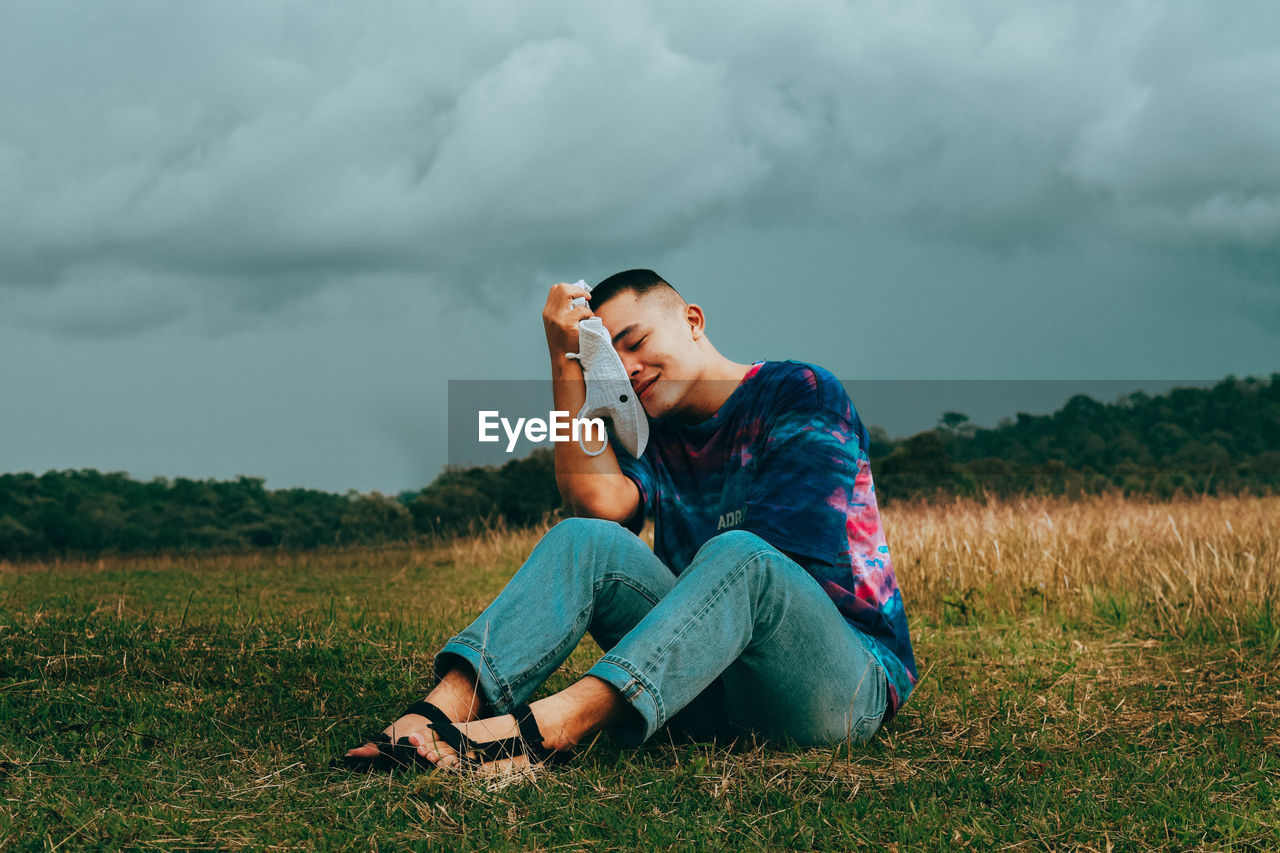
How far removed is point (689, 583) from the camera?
2.28 metres

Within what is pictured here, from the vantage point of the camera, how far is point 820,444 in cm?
256

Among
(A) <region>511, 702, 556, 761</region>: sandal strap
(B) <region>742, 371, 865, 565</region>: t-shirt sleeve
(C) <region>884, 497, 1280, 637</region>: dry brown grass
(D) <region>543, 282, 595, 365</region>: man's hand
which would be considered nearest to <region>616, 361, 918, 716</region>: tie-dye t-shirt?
(B) <region>742, 371, 865, 565</region>: t-shirt sleeve

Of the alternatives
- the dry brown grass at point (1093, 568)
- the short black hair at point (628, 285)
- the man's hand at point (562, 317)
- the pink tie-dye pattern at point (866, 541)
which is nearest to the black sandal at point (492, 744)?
the pink tie-dye pattern at point (866, 541)

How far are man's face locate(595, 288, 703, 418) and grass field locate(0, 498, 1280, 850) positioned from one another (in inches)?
42.3

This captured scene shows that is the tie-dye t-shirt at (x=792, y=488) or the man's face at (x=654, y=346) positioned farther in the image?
the man's face at (x=654, y=346)

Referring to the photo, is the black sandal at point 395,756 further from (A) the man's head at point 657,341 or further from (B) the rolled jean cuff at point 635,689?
(A) the man's head at point 657,341

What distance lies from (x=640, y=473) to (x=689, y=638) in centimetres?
86

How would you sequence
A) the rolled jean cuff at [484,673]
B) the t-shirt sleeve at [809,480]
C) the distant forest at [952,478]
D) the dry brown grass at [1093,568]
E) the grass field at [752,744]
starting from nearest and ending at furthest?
the grass field at [752,744], the rolled jean cuff at [484,673], the t-shirt sleeve at [809,480], the dry brown grass at [1093,568], the distant forest at [952,478]

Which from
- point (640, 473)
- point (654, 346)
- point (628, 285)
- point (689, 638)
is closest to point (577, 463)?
point (640, 473)

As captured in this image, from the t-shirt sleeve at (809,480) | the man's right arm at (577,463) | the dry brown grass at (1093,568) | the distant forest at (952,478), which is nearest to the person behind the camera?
the t-shirt sleeve at (809,480)

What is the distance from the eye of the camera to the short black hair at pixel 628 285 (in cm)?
310

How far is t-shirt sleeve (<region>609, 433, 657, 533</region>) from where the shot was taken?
118 inches

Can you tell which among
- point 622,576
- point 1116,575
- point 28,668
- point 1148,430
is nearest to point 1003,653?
point 1116,575

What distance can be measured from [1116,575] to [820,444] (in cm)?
459
